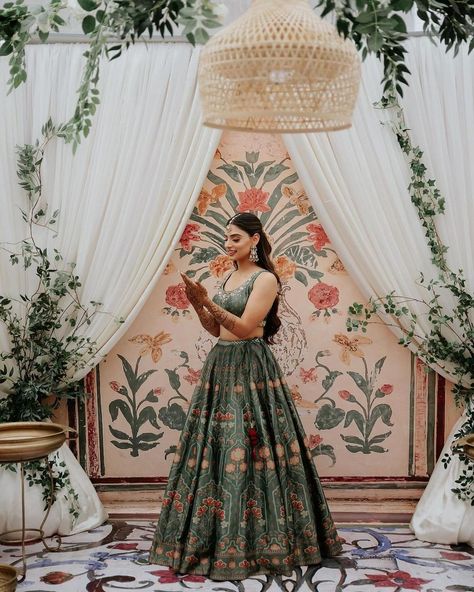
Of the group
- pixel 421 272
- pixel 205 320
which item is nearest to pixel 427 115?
pixel 421 272

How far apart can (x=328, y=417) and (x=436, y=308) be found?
32.6 inches

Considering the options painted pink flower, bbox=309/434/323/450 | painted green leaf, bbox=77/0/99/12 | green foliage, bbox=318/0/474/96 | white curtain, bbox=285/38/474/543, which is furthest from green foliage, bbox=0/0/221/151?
painted pink flower, bbox=309/434/323/450

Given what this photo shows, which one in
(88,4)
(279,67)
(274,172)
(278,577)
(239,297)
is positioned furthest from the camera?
(274,172)

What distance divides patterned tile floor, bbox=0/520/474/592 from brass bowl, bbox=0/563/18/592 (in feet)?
0.61

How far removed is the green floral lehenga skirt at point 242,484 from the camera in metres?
3.30

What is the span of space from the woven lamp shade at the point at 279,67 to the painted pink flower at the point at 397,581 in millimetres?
1999

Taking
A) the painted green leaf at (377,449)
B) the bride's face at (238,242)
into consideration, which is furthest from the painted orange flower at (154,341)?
the painted green leaf at (377,449)

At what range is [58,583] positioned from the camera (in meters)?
3.27

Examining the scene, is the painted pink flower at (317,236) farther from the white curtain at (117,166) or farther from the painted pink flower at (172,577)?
the painted pink flower at (172,577)

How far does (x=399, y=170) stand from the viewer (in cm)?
395

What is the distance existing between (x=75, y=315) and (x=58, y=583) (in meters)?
1.33

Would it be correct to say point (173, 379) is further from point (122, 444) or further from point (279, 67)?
point (279, 67)

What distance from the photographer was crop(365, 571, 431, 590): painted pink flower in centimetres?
321

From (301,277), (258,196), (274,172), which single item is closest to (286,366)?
(301,277)
